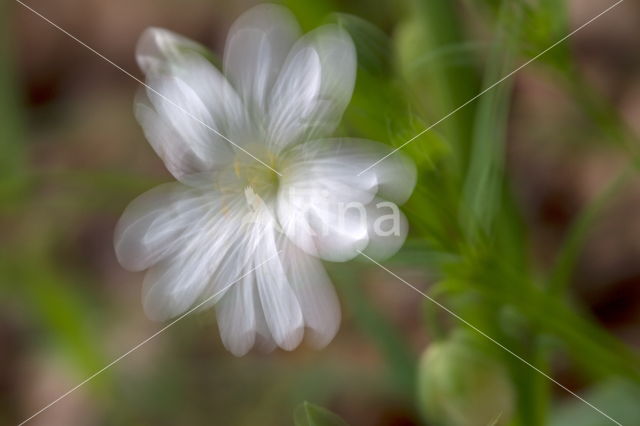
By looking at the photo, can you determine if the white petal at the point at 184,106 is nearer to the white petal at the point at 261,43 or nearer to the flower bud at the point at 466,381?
the white petal at the point at 261,43

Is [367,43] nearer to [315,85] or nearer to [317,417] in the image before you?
[315,85]

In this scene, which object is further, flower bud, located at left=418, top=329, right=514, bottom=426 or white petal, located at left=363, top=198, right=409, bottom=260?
flower bud, located at left=418, top=329, right=514, bottom=426

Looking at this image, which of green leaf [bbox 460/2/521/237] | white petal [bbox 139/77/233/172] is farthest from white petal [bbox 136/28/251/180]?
green leaf [bbox 460/2/521/237]

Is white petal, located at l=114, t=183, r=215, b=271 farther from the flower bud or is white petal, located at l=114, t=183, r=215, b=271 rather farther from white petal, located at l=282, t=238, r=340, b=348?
the flower bud

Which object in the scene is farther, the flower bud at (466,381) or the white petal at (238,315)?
the flower bud at (466,381)

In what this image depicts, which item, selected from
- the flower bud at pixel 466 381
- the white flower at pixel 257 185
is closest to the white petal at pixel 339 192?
the white flower at pixel 257 185

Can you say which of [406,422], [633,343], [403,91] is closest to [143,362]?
[406,422]

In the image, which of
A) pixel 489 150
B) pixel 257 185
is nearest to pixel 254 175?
pixel 257 185
